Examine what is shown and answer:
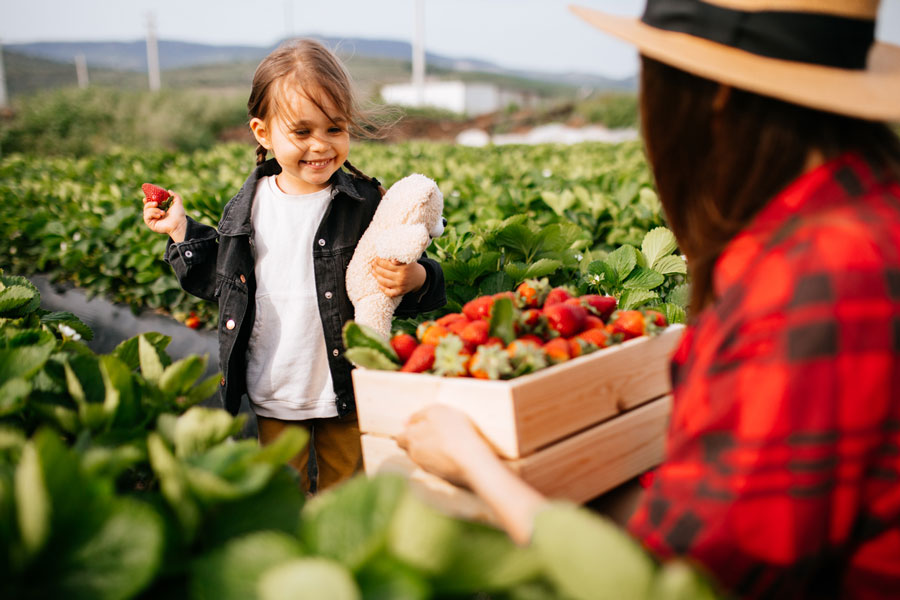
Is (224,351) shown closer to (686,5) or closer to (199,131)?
(686,5)

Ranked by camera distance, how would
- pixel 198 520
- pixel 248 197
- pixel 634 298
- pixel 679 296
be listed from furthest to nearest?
pixel 248 197 → pixel 679 296 → pixel 634 298 → pixel 198 520

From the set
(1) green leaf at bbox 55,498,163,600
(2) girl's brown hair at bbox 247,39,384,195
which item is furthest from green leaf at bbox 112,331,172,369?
(2) girl's brown hair at bbox 247,39,384,195

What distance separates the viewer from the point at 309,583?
70 centimetres

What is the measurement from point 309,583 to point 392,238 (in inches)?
58.2

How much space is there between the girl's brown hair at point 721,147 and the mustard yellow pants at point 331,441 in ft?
5.22

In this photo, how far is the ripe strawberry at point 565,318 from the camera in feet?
5.04

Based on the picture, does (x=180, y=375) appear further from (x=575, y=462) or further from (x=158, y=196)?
(x=158, y=196)

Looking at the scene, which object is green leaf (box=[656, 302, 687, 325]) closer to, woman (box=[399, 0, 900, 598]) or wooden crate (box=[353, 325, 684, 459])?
wooden crate (box=[353, 325, 684, 459])

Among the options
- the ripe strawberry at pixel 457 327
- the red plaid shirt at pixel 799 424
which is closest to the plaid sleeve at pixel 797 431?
the red plaid shirt at pixel 799 424

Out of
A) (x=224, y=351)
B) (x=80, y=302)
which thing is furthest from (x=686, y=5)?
(x=80, y=302)

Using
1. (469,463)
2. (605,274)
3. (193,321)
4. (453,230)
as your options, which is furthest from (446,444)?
(193,321)

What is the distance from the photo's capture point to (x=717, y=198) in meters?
1.14

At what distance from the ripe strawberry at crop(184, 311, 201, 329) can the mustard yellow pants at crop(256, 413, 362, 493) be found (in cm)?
252

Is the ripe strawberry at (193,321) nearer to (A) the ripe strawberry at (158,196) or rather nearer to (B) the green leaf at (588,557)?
(A) the ripe strawberry at (158,196)
